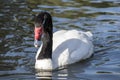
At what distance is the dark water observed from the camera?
12789 mm

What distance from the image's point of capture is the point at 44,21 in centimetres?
1285

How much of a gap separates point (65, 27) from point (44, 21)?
3.75 metres

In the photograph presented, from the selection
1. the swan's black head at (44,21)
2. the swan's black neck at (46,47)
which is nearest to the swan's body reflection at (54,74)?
the swan's black neck at (46,47)

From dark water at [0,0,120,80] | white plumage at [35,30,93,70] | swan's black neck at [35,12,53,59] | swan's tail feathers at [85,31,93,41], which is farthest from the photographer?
swan's tail feathers at [85,31,93,41]

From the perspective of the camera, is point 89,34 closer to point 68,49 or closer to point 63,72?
point 68,49

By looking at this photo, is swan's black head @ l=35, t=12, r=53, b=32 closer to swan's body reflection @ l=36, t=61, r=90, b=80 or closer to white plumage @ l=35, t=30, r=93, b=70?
white plumage @ l=35, t=30, r=93, b=70

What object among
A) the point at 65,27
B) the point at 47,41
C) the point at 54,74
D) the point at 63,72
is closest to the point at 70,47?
the point at 47,41

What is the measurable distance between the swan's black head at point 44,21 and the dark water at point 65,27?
1023 mm

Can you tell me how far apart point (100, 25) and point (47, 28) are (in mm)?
3707

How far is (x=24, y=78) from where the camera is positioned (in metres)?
12.4

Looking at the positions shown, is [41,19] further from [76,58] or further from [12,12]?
[12,12]

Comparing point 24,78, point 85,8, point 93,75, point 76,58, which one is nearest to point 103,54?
point 76,58

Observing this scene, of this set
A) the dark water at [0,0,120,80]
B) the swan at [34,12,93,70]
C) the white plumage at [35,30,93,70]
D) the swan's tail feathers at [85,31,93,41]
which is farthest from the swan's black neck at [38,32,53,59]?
the swan's tail feathers at [85,31,93,41]

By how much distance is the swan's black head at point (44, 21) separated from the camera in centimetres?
1262
